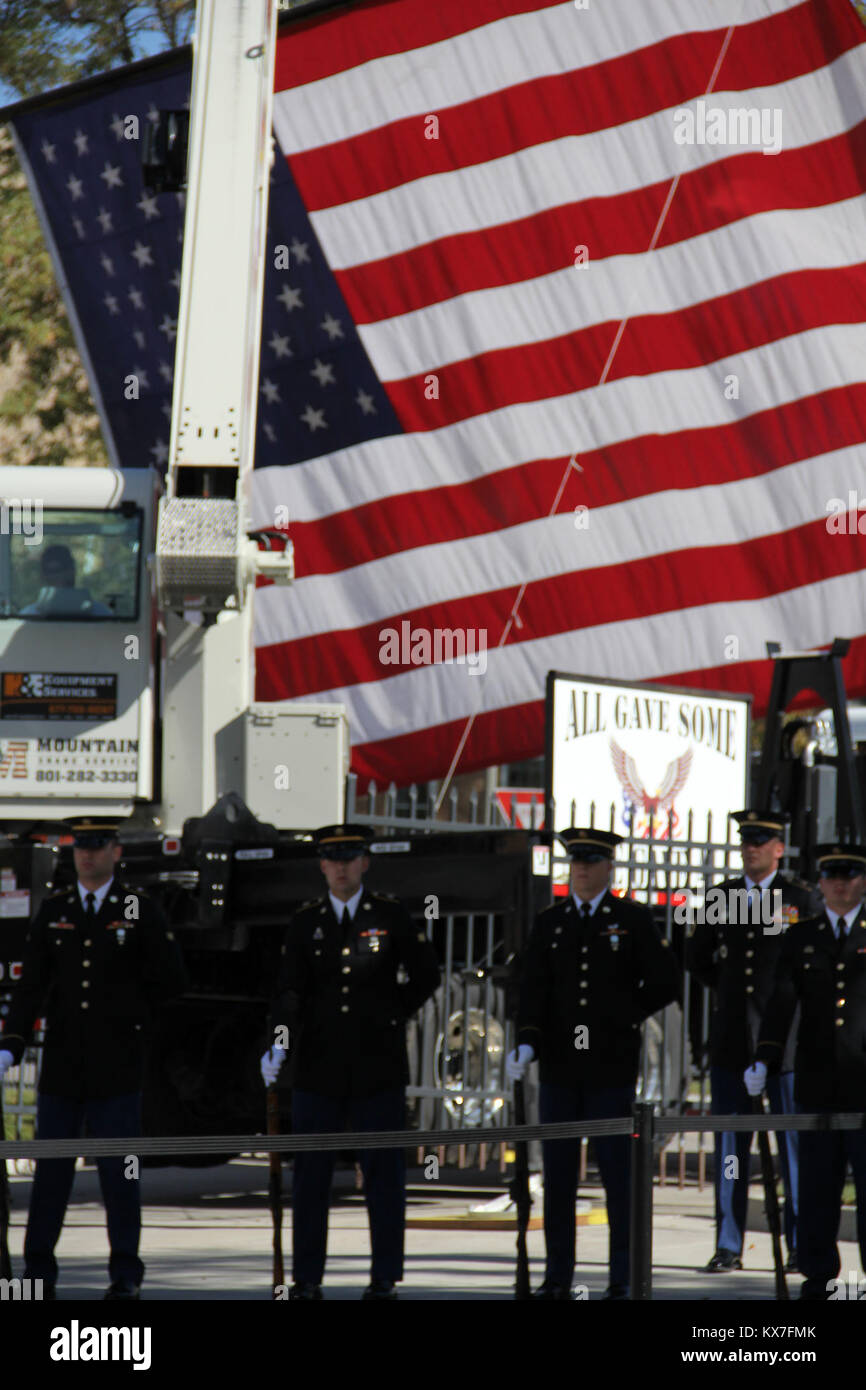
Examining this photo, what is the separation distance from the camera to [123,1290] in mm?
7727

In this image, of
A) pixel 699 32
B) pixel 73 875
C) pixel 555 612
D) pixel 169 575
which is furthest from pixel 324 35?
pixel 73 875

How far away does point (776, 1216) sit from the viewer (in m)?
8.14

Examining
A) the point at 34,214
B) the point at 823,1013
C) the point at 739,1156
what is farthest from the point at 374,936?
the point at 34,214

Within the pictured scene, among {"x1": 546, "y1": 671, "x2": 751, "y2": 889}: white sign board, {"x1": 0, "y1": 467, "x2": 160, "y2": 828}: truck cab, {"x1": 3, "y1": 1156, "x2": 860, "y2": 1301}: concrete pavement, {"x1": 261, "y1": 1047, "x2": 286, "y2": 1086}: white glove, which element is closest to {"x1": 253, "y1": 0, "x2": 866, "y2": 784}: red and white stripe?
{"x1": 546, "y1": 671, "x2": 751, "y2": 889}: white sign board

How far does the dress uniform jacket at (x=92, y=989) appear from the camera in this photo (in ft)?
26.5

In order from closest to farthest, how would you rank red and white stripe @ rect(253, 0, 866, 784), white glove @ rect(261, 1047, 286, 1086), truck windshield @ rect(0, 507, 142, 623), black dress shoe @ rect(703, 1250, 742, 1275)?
white glove @ rect(261, 1047, 286, 1086) < black dress shoe @ rect(703, 1250, 742, 1275) < truck windshield @ rect(0, 507, 142, 623) < red and white stripe @ rect(253, 0, 866, 784)

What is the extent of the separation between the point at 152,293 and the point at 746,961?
9.01m

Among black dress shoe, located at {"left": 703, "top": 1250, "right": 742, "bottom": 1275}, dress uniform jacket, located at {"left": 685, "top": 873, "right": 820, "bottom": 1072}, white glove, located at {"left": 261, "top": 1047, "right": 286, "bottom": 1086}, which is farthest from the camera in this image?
dress uniform jacket, located at {"left": 685, "top": 873, "right": 820, "bottom": 1072}

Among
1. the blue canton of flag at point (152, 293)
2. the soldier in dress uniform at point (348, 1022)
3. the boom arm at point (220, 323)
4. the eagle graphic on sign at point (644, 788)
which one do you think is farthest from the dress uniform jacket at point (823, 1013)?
the blue canton of flag at point (152, 293)

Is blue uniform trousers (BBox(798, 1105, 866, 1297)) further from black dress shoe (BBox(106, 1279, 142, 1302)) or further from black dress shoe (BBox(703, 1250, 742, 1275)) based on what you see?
black dress shoe (BBox(106, 1279, 142, 1302))

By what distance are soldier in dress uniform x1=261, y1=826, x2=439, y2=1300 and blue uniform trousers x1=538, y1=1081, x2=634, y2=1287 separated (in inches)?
22.8

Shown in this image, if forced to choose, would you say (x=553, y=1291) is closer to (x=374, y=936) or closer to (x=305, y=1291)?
(x=305, y=1291)

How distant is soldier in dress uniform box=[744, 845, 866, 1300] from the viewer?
26.2 feet
